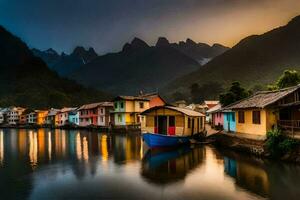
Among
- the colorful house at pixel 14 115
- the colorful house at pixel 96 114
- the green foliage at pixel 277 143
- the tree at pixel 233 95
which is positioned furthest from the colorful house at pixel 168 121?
the colorful house at pixel 14 115

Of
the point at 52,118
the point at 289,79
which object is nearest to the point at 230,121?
the point at 289,79

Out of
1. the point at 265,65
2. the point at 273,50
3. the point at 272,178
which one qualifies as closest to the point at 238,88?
the point at 272,178

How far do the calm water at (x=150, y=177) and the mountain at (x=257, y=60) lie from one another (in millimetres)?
101958

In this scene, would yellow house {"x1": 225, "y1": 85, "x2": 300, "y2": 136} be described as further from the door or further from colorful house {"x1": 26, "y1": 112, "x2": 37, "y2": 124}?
colorful house {"x1": 26, "y1": 112, "x2": 37, "y2": 124}

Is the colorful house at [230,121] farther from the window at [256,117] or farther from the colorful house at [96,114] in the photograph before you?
the colorful house at [96,114]

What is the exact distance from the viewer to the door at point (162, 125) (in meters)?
36.3

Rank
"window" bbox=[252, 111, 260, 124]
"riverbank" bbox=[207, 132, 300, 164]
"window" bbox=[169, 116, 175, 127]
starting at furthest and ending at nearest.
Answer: "window" bbox=[169, 116, 175, 127] → "window" bbox=[252, 111, 260, 124] → "riverbank" bbox=[207, 132, 300, 164]

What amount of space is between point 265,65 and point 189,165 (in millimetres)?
123543

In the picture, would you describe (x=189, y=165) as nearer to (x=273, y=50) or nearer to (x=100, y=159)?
(x=100, y=159)

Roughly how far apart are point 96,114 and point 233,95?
42827mm

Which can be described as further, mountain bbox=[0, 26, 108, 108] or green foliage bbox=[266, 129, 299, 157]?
mountain bbox=[0, 26, 108, 108]

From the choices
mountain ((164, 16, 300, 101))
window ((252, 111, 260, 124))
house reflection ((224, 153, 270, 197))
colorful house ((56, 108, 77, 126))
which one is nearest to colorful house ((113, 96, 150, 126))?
colorful house ((56, 108, 77, 126))

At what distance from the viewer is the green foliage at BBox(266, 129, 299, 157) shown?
2360 centimetres

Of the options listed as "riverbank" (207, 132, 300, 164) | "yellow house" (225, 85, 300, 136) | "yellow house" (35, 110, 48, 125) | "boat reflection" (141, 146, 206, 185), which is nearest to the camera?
"boat reflection" (141, 146, 206, 185)
